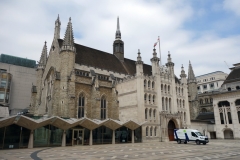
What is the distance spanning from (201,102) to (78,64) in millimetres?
48758

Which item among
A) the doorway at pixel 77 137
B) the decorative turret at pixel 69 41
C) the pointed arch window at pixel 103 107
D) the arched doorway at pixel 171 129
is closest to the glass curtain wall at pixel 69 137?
the doorway at pixel 77 137

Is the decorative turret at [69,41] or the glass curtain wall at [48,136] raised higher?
the decorative turret at [69,41]

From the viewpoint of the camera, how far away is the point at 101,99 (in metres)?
40.3

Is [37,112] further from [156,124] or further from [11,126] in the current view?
[156,124]

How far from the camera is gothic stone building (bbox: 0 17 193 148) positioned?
32.1 m

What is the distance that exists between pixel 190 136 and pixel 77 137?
1685cm

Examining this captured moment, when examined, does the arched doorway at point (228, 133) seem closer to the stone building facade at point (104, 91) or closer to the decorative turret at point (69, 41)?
the stone building facade at point (104, 91)

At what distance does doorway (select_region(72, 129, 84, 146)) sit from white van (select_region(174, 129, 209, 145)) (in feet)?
50.0

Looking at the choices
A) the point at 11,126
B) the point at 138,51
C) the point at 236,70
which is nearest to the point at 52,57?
the point at 138,51

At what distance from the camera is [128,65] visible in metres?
53.1

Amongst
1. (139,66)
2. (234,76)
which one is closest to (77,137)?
(139,66)

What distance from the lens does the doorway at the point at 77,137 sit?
30.1 meters

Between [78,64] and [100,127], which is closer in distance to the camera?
[100,127]

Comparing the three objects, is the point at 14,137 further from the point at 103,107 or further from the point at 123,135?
the point at 103,107
